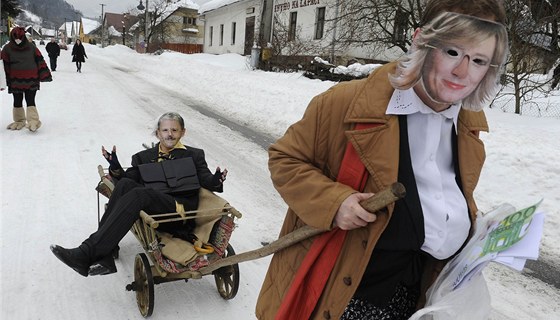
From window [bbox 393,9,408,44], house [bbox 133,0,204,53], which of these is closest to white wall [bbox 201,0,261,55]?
house [bbox 133,0,204,53]

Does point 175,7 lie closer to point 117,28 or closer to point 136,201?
point 117,28

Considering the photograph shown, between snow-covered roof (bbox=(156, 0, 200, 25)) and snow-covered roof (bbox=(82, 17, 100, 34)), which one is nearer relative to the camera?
snow-covered roof (bbox=(156, 0, 200, 25))

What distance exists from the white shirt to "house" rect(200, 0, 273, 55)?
26.7m

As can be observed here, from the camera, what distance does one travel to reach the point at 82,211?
15.6ft

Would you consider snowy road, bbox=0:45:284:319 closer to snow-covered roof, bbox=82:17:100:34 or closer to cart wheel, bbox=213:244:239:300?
cart wheel, bbox=213:244:239:300

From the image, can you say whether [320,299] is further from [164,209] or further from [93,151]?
[93,151]

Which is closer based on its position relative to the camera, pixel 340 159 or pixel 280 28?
pixel 340 159

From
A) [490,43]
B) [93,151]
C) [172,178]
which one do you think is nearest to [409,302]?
[490,43]

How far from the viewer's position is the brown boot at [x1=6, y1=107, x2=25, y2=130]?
25.8 ft

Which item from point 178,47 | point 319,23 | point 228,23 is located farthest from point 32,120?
point 178,47

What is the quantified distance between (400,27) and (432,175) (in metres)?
15.1

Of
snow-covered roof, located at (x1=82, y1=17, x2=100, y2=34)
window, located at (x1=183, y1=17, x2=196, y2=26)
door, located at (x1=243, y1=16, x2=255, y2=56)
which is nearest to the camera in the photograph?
door, located at (x1=243, y1=16, x2=255, y2=56)

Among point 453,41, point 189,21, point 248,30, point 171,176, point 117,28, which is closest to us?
point 453,41

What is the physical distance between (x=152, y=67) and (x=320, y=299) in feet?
75.1
